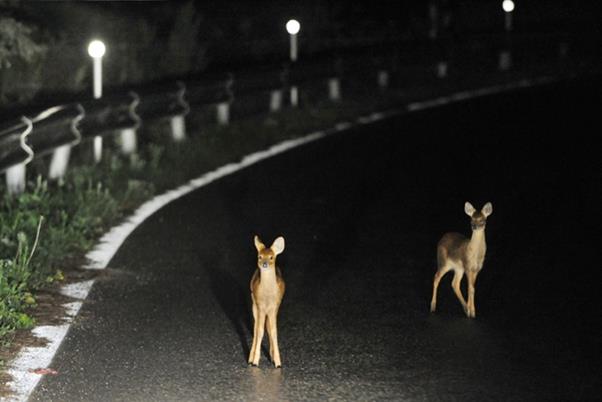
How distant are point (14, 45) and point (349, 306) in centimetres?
689

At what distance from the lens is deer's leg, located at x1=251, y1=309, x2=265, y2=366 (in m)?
6.99

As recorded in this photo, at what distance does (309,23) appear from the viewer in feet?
117

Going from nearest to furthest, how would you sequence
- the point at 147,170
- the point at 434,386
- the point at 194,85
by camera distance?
the point at 434,386 < the point at 147,170 < the point at 194,85

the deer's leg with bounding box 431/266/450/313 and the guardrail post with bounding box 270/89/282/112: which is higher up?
the guardrail post with bounding box 270/89/282/112

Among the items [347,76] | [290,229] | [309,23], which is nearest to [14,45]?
[290,229]

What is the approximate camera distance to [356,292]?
9242mm

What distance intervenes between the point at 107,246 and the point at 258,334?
13.1ft

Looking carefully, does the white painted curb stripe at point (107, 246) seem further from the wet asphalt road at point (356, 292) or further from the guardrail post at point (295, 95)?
the guardrail post at point (295, 95)

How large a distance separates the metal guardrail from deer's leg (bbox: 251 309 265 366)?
4.76 metres

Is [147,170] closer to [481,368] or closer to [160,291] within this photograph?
[160,291]

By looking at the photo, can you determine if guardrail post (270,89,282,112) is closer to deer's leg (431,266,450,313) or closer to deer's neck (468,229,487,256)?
deer's leg (431,266,450,313)

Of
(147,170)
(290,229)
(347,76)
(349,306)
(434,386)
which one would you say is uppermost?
(347,76)

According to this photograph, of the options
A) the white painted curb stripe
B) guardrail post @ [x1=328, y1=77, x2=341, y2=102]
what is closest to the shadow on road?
the white painted curb stripe

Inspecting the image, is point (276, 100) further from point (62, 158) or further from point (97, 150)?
point (62, 158)
